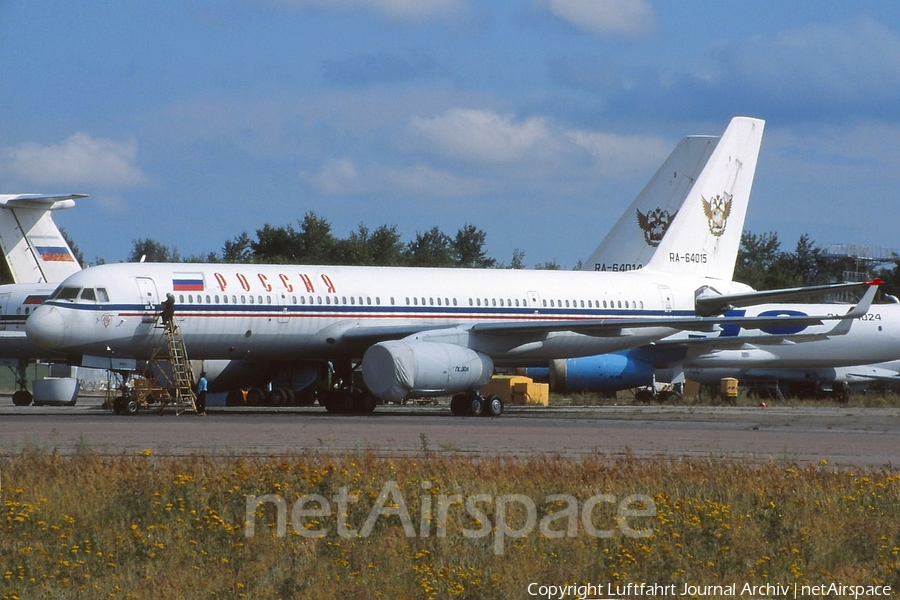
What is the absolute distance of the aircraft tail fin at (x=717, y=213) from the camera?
138ft

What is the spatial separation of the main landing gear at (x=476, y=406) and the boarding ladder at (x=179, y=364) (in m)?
6.48

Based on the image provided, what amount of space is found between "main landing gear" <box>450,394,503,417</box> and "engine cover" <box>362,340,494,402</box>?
0.95m

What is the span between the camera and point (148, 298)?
101 ft

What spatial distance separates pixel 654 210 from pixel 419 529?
3375 cm

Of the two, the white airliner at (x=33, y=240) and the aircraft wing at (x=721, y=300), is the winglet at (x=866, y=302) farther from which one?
the white airliner at (x=33, y=240)

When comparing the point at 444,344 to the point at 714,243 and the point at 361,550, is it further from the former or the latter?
the point at 361,550

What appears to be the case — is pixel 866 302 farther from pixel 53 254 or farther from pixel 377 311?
pixel 53 254

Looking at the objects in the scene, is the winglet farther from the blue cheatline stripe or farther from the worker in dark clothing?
the worker in dark clothing

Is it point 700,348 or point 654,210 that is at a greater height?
point 654,210

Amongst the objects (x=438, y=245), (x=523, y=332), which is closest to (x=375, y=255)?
(x=438, y=245)

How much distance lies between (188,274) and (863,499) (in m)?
21.2

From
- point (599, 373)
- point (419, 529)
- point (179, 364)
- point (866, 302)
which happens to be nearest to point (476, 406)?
point (179, 364)

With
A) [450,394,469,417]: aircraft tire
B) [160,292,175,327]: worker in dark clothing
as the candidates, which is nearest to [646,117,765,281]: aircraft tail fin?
[450,394,469,417]: aircraft tire

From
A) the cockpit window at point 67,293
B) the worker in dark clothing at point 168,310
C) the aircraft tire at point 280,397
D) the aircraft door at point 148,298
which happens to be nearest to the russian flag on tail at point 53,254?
the aircraft tire at point 280,397
